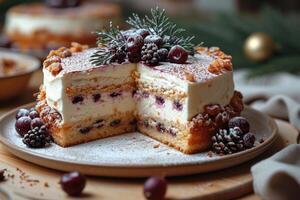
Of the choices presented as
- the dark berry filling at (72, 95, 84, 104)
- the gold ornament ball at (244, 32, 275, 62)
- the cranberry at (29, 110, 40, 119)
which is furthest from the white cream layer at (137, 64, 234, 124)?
the gold ornament ball at (244, 32, 275, 62)

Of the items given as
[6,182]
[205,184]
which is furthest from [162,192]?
[6,182]

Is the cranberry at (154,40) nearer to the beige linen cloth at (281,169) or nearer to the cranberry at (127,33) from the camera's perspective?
the cranberry at (127,33)

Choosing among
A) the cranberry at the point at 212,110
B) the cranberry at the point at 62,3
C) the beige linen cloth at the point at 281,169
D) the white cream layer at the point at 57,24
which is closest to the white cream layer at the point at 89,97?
the cranberry at the point at 212,110

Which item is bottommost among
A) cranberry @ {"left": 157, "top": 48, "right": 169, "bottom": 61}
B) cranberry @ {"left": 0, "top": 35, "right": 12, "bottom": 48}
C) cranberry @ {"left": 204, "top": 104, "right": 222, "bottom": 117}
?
cranberry @ {"left": 0, "top": 35, "right": 12, "bottom": 48}

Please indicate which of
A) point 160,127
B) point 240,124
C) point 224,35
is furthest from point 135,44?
point 224,35

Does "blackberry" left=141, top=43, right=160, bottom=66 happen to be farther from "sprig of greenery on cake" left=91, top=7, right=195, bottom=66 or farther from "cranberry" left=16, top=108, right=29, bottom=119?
"cranberry" left=16, top=108, right=29, bottom=119

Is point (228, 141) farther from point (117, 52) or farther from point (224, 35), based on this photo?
point (224, 35)
